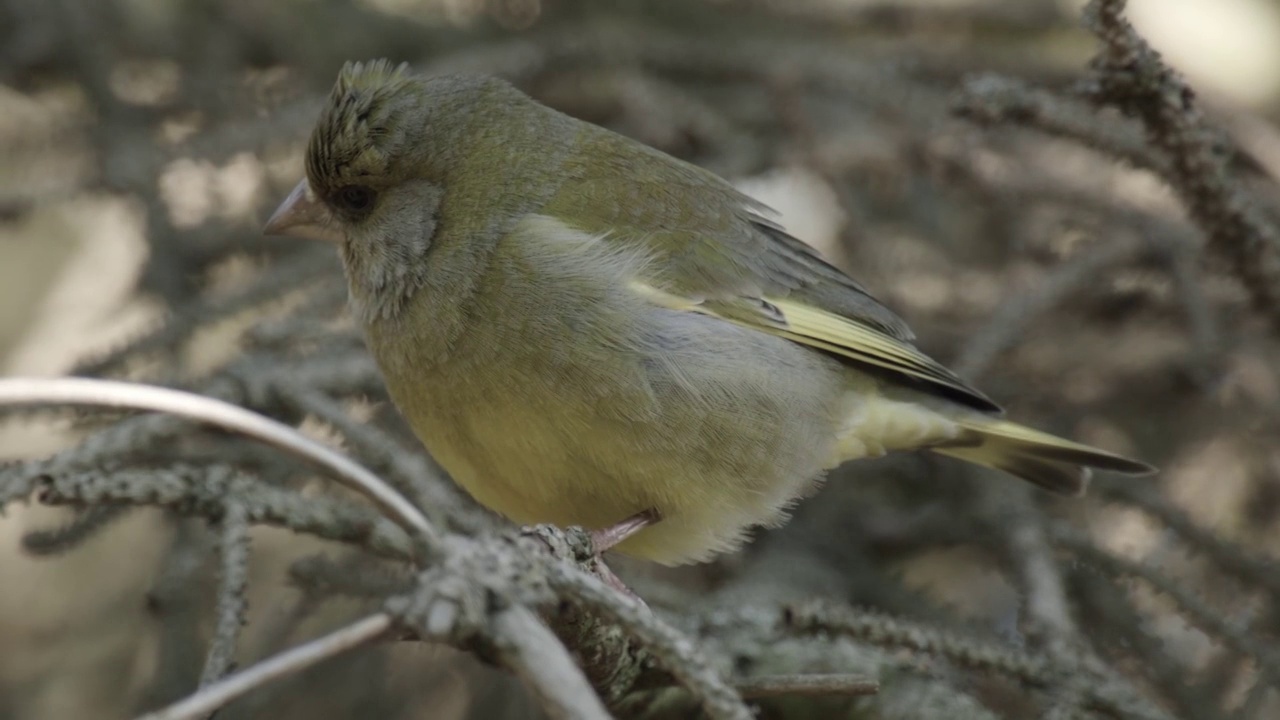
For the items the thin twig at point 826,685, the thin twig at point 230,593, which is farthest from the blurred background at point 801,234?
the thin twig at point 826,685

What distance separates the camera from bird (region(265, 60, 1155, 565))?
304 cm

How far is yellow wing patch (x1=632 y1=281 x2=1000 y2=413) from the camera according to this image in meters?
3.50

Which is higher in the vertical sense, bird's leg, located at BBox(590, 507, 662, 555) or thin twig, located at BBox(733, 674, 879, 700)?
bird's leg, located at BBox(590, 507, 662, 555)

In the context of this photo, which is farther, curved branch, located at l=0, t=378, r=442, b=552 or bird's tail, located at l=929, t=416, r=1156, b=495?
bird's tail, located at l=929, t=416, r=1156, b=495

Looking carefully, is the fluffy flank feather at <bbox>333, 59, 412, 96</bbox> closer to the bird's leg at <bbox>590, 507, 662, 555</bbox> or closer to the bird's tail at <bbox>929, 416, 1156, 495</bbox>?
the bird's leg at <bbox>590, 507, 662, 555</bbox>

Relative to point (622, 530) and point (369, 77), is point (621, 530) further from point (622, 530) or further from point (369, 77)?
point (369, 77)

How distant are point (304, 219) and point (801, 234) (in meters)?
2.36

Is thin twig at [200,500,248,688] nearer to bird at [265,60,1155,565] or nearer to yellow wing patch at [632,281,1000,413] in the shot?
bird at [265,60,1155,565]

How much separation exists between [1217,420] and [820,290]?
56.4 inches

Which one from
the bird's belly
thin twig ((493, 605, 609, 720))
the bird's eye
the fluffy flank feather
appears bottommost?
thin twig ((493, 605, 609, 720))

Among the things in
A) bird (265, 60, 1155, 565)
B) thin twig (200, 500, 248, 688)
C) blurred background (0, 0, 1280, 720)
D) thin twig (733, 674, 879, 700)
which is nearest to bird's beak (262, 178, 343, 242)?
bird (265, 60, 1155, 565)

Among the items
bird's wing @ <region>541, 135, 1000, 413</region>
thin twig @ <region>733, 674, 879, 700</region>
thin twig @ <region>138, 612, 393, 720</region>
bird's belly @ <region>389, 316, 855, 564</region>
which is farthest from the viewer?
bird's wing @ <region>541, 135, 1000, 413</region>

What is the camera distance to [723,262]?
11.7 ft

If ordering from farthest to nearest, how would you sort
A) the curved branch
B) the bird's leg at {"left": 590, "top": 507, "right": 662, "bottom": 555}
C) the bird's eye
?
the bird's eye, the bird's leg at {"left": 590, "top": 507, "right": 662, "bottom": 555}, the curved branch
